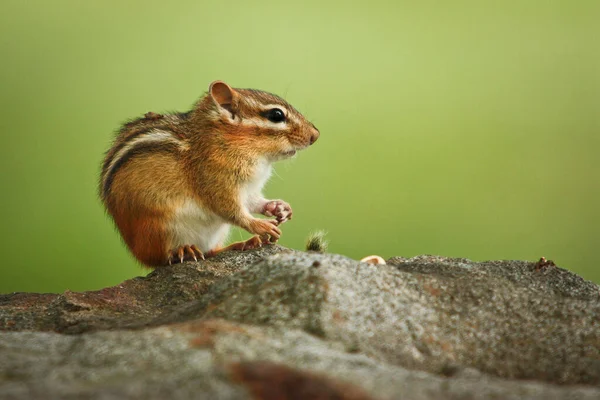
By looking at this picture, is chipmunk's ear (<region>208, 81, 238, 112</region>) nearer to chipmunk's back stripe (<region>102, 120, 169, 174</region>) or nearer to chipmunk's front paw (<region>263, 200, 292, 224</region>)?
chipmunk's back stripe (<region>102, 120, 169, 174</region>)

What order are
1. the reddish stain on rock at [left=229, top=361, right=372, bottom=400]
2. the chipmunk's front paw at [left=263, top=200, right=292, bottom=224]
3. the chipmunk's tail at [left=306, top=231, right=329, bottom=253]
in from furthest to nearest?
the chipmunk's front paw at [left=263, top=200, right=292, bottom=224] < the chipmunk's tail at [left=306, top=231, right=329, bottom=253] < the reddish stain on rock at [left=229, top=361, right=372, bottom=400]

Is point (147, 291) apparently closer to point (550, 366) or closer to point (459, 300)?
point (459, 300)

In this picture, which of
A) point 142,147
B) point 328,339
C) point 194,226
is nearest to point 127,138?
point 142,147

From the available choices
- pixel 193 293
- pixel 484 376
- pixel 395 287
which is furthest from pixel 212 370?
pixel 193 293

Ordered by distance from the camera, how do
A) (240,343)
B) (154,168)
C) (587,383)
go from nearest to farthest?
1. (240,343)
2. (587,383)
3. (154,168)

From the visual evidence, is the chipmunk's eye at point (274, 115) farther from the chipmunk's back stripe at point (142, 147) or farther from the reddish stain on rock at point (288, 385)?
the reddish stain on rock at point (288, 385)

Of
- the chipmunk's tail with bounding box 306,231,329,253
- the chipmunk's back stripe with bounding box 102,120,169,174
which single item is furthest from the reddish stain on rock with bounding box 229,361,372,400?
the chipmunk's back stripe with bounding box 102,120,169,174

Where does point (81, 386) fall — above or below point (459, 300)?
below

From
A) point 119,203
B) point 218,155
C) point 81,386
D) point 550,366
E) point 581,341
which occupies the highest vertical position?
point 218,155
